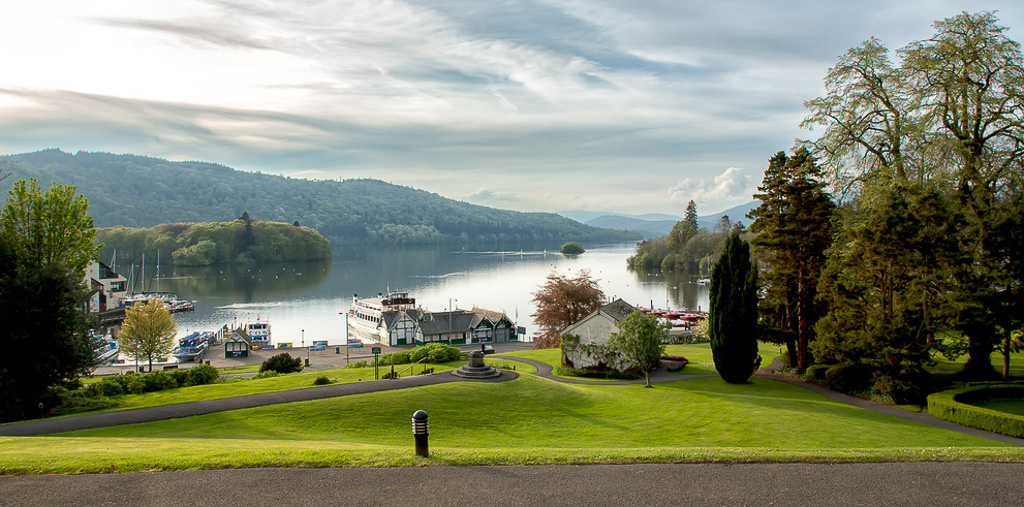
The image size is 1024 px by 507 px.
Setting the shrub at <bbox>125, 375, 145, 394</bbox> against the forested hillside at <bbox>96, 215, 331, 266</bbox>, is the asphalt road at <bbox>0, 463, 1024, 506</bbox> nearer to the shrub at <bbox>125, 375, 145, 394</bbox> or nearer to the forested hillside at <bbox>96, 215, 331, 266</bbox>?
the shrub at <bbox>125, 375, 145, 394</bbox>

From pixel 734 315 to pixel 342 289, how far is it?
93.8m

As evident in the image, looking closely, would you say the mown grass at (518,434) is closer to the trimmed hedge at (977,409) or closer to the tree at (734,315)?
the trimmed hedge at (977,409)

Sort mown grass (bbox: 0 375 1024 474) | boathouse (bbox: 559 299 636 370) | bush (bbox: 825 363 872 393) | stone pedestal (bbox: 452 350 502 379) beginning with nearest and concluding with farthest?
mown grass (bbox: 0 375 1024 474) → stone pedestal (bbox: 452 350 502 379) → bush (bbox: 825 363 872 393) → boathouse (bbox: 559 299 636 370)

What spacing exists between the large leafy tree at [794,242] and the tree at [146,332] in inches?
1702

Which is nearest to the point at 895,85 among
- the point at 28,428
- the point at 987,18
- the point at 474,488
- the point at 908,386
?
the point at 987,18

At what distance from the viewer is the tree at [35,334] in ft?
59.8

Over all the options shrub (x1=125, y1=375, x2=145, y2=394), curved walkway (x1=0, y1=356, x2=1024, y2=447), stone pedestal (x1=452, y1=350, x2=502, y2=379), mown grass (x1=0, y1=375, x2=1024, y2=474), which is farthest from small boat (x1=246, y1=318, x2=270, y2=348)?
mown grass (x1=0, y1=375, x2=1024, y2=474)

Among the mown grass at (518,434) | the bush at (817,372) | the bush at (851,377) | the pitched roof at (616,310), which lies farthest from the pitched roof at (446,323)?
the bush at (851,377)

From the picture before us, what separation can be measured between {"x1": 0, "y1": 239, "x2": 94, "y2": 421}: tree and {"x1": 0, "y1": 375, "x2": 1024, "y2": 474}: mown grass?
585 centimetres

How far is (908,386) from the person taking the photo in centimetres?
2278

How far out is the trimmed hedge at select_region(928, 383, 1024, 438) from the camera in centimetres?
1775

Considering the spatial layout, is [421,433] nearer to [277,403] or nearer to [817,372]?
[277,403]

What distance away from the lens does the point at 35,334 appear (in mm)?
Result: 19047

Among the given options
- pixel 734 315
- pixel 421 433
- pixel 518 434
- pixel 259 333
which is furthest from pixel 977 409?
pixel 259 333
